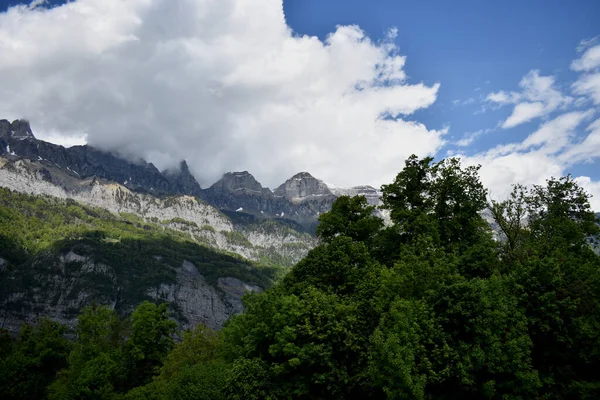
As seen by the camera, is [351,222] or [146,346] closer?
[351,222]

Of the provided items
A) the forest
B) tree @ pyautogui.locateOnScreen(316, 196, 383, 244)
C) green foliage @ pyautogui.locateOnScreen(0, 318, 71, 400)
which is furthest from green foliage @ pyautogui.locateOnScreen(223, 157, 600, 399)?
green foliage @ pyautogui.locateOnScreen(0, 318, 71, 400)

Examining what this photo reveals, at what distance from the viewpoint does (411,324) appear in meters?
29.5

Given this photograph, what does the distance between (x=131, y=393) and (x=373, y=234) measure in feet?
106

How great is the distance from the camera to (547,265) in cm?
3419

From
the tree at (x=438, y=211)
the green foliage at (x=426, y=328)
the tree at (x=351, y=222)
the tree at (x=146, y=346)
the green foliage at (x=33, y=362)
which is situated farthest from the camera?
the green foliage at (x=33, y=362)

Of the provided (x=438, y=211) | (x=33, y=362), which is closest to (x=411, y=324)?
(x=438, y=211)

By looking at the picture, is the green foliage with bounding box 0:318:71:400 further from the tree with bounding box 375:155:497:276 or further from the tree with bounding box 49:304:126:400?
the tree with bounding box 375:155:497:276

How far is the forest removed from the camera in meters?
29.4

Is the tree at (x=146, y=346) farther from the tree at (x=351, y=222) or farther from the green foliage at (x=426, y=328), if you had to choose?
the tree at (x=351, y=222)

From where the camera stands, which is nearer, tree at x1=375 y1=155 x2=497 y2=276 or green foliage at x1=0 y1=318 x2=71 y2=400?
tree at x1=375 y1=155 x2=497 y2=276

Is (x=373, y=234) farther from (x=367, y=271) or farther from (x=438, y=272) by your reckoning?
(x=438, y=272)

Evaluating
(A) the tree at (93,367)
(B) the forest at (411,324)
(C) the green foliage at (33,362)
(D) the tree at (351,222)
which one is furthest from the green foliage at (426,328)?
(C) the green foliage at (33,362)

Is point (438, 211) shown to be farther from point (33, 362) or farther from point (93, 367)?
point (33, 362)

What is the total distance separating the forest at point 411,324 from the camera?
→ 29.4 meters
